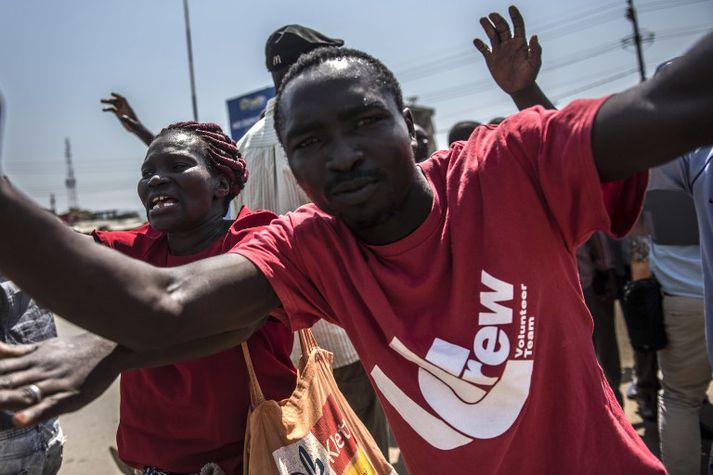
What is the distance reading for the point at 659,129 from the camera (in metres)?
1.14

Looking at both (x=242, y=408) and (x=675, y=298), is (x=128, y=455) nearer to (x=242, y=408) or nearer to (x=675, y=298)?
(x=242, y=408)

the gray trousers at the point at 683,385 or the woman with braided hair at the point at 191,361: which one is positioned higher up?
the woman with braided hair at the point at 191,361

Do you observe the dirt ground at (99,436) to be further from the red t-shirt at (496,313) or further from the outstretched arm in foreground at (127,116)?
the red t-shirt at (496,313)

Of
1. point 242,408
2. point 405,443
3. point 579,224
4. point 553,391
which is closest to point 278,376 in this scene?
point 242,408

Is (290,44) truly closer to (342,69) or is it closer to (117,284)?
(342,69)

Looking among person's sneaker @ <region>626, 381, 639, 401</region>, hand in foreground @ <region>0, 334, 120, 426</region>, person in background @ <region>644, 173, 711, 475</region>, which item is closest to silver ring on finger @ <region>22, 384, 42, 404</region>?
hand in foreground @ <region>0, 334, 120, 426</region>

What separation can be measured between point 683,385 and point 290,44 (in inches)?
117

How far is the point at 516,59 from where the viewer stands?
2.02 meters

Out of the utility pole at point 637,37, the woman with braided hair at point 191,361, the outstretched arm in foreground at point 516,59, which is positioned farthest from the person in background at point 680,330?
the utility pole at point 637,37

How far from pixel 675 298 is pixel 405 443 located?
2.78m

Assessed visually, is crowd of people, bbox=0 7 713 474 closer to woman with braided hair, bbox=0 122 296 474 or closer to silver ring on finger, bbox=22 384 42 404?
silver ring on finger, bbox=22 384 42 404

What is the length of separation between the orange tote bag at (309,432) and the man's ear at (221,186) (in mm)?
674

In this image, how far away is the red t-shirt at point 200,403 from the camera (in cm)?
207

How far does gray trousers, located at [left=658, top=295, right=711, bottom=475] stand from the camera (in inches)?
136
